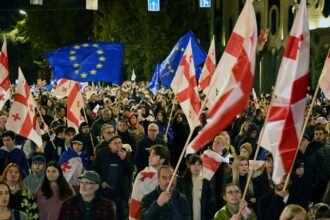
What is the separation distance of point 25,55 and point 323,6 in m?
44.4

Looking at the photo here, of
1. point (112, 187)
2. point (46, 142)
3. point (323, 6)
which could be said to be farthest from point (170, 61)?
point (323, 6)

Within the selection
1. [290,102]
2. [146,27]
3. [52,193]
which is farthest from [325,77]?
[146,27]

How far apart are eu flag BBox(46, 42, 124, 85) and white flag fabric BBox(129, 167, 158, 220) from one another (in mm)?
6003

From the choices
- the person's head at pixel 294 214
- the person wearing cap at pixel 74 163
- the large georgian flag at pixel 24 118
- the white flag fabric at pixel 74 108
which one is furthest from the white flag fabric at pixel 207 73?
the person's head at pixel 294 214

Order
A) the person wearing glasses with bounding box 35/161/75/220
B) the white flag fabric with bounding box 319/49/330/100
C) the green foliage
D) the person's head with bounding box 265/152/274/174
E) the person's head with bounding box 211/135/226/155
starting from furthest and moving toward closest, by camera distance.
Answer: the green foliage < the person's head with bounding box 211/135/226/155 < the white flag fabric with bounding box 319/49/330/100 < the person's head with bounding box 265/152/274/174 < the person wearing glasses with bounding box 35/161/75/220

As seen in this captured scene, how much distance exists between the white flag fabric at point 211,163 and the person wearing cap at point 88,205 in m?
3.22

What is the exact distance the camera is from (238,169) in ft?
35.3

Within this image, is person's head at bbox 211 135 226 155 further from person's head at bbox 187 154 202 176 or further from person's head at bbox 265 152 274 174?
person's head at bbox 187 154 202 176

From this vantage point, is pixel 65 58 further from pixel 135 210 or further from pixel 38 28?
pixel 38 28

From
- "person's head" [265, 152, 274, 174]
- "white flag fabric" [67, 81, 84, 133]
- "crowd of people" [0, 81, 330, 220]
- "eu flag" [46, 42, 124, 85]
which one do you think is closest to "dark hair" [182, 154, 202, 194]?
"crowd of people" [0, 81, 330, 220]

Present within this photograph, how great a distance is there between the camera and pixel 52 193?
32.2 feet

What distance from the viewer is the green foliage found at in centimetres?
5512

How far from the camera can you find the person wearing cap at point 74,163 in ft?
39.2

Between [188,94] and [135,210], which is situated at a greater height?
[188,94]
